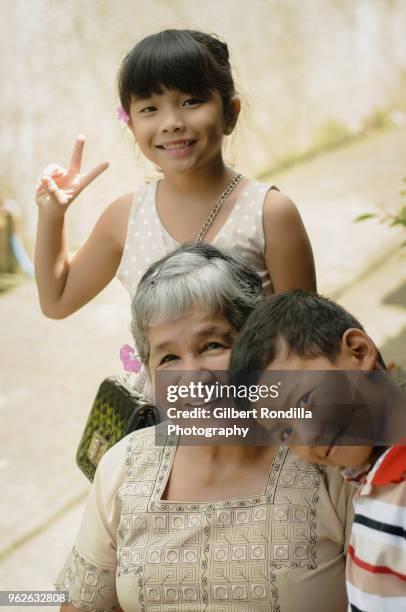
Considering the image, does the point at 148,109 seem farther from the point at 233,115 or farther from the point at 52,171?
the point at 52,171

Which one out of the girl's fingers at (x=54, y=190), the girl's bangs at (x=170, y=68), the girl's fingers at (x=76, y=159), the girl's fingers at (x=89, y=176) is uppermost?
the girl's bangs at (x=170, y=68)

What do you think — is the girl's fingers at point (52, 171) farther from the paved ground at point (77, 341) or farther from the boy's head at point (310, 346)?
the paved ground at point (77, 341)

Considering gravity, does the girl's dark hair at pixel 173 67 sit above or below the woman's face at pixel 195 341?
above

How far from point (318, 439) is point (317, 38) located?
4700 mm

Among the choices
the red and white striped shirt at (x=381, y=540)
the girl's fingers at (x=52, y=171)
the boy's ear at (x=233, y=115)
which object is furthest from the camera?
the girl's fingers at (x=52, y=171)

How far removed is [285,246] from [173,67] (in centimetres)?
45

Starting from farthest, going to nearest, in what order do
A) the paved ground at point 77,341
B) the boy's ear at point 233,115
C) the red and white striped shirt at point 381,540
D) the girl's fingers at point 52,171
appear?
the paved ground at point 77,341 → the girl's fingers at point 52,171 → the boy's ear at point 233,115 → the red and white striped shirt at point 381,540

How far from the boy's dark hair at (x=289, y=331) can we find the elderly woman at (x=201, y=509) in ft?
0.78

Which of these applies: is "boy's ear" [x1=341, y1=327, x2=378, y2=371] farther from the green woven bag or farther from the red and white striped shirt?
the green woven bag

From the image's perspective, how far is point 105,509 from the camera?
5.83 ft

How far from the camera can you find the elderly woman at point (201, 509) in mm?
1607

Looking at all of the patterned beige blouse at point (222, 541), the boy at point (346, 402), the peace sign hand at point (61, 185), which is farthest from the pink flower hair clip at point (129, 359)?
the boy at point (346, 402)

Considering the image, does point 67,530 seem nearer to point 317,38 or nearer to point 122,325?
point 122,325

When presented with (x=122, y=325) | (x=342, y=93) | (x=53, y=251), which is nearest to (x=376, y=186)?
(x=342, y=93)
